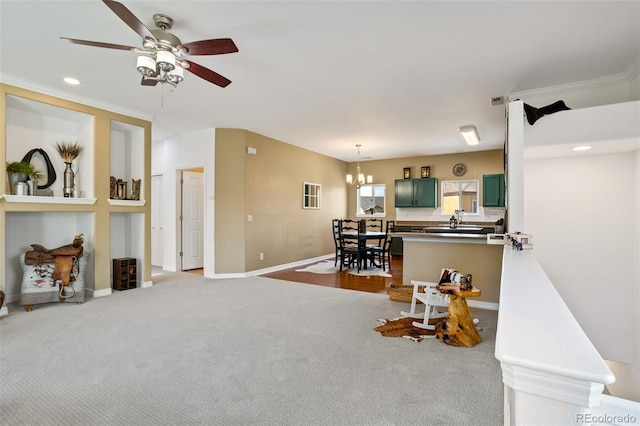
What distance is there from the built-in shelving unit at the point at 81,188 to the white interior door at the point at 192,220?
1343 mm

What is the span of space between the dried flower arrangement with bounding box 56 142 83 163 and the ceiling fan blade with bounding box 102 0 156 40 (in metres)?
2.92

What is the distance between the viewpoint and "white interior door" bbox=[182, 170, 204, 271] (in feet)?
21.0

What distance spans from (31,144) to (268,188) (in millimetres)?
3499

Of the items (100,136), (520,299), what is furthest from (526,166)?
(100,136)

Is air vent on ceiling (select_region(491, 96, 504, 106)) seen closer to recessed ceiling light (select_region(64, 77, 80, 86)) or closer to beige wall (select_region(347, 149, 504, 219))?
beige wall (select_region(347, 149, 504, 219))

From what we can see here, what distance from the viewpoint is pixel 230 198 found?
221 inches

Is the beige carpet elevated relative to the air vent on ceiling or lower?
lower

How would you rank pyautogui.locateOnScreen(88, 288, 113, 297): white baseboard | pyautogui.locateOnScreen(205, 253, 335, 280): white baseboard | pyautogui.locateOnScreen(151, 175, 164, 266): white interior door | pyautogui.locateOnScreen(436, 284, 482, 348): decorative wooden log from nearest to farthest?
pyautogui.locateOnScreen(436, 284, 482, 348): decorative wooden log
pyautogui.locateOnScreen(88, 288, 113, 297): white baseboard
pyautogui.locateOnScreen(205, 253, 335, 280): white baseboard
pyautogui.locateOnScreen(151, 175, 164, 266): white interior door

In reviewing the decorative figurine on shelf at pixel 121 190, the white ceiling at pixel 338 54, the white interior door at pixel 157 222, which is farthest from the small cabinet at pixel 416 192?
the decorative figurine on shelf at pixel 121 190

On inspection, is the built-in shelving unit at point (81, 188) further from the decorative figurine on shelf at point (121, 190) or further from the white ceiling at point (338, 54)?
the white ceiling at point (338, 54)

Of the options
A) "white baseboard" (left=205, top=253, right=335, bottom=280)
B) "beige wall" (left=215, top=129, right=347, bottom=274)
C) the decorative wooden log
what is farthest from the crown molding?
"white baseboard" (left=205, top=253, right=335, bottom=280)

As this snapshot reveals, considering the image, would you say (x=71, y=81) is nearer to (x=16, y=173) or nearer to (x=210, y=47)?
(x=16, y=173)

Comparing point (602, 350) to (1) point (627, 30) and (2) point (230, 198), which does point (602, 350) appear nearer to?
(1) point (627, 30)

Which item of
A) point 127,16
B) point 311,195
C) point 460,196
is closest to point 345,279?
point 311,195
